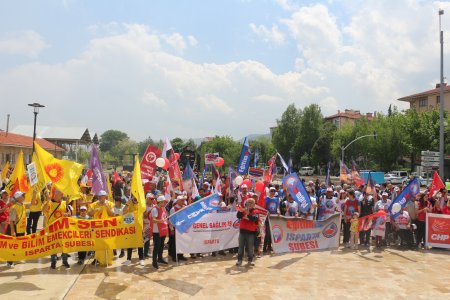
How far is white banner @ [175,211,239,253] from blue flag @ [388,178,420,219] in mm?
4905

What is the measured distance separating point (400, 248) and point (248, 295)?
6739mm

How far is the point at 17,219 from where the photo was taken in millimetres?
9570

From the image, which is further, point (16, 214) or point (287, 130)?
point (287, 130)

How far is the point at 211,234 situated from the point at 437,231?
705cm

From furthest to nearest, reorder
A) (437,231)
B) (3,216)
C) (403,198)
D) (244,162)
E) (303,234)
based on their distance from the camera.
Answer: (244,162) → (437,231) → (403,198) → (303,234) → (3,216)

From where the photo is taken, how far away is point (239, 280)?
8.70 m

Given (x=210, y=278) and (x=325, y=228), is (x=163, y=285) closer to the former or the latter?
(x=210, y=278)

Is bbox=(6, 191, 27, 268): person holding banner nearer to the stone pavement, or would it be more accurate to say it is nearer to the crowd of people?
the crowd of people

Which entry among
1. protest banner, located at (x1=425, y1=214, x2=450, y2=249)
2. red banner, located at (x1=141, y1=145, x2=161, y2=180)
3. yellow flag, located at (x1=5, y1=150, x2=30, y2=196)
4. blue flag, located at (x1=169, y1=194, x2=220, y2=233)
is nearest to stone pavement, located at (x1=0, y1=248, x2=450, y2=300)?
blue flag, located at (x1=169, y1=194, x2=220, y2=233)

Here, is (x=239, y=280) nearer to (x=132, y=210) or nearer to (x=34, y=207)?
(x=132, y=210)

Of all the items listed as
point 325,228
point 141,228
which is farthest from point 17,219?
point 325,228

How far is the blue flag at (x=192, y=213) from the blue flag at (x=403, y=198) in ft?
18.1

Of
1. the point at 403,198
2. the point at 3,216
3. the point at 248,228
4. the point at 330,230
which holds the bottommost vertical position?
the point at 330,230

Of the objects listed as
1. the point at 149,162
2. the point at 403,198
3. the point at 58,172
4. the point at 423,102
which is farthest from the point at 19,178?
the point at 423,102
